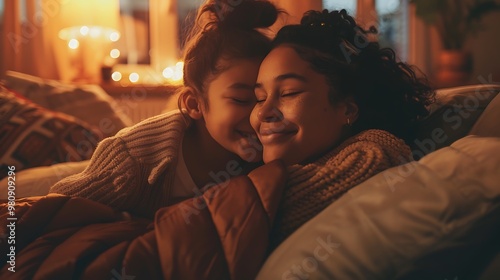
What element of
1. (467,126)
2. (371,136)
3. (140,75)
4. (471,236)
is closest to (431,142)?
(467,126)

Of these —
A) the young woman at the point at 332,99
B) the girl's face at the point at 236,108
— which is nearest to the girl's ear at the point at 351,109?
the young woman at the point at 332,99

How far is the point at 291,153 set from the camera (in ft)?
3.22

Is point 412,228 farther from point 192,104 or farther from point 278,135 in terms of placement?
point 192,104

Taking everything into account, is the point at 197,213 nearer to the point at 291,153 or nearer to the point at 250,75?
the point at 291,153

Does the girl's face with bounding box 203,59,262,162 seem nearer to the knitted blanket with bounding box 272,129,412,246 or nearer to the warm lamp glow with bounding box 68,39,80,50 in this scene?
the knitted blanket with bounding box 272,129,412,246

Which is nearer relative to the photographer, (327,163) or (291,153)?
(327,163)

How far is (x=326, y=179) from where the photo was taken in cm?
78

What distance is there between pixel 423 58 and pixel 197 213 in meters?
3.13

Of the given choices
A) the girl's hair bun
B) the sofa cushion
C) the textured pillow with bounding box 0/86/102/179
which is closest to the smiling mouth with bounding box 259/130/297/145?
the sofa cushion

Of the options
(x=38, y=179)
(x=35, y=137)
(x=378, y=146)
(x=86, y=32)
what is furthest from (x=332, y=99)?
(x=86, y=32)

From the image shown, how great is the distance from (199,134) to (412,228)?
0.81 metres

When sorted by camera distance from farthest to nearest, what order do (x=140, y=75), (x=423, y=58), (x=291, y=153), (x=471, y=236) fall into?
(x=423, y=58) → (x=140, y=75) → (x=291, y=153) → (x=471, y=236)

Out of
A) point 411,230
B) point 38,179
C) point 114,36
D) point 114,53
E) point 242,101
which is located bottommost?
point 38,179

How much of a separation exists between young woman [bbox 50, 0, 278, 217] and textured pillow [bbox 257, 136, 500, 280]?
536mm
